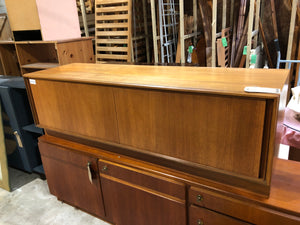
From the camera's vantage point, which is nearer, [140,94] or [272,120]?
[272,120]

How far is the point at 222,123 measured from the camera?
1.02 metres

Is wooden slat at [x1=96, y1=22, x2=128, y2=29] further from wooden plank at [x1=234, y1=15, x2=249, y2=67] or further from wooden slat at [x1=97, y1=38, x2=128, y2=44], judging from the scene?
wooden plank at [x1=234, y1=15, x2=249, y2=67]

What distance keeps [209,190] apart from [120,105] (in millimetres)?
628

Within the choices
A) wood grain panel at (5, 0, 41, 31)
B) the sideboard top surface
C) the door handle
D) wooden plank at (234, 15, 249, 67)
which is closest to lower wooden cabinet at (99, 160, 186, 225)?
the sideboard top surface

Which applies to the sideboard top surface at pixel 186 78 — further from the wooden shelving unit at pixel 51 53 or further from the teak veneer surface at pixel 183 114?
the wooden shelving unit at pixel 51 53

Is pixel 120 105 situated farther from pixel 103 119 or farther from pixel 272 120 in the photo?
pixel 272 120

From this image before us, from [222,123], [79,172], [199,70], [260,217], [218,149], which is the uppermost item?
[199,70]

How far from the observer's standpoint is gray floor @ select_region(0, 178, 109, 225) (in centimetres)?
187

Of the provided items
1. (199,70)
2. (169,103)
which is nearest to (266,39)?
(199,70)

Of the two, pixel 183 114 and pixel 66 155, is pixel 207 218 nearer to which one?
pixel 183 114

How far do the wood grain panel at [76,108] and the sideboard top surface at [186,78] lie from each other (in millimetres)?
61

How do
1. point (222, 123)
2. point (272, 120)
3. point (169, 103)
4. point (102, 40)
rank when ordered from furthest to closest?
point (102, 40) → point (169, 103) → point (222, 123) → point (272, 120)

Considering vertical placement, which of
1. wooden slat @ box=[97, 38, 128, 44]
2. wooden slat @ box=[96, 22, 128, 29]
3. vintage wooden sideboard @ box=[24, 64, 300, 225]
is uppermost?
wooden slat @ box=[96, 22, 128, 29]

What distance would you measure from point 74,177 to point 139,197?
59 centimetres
